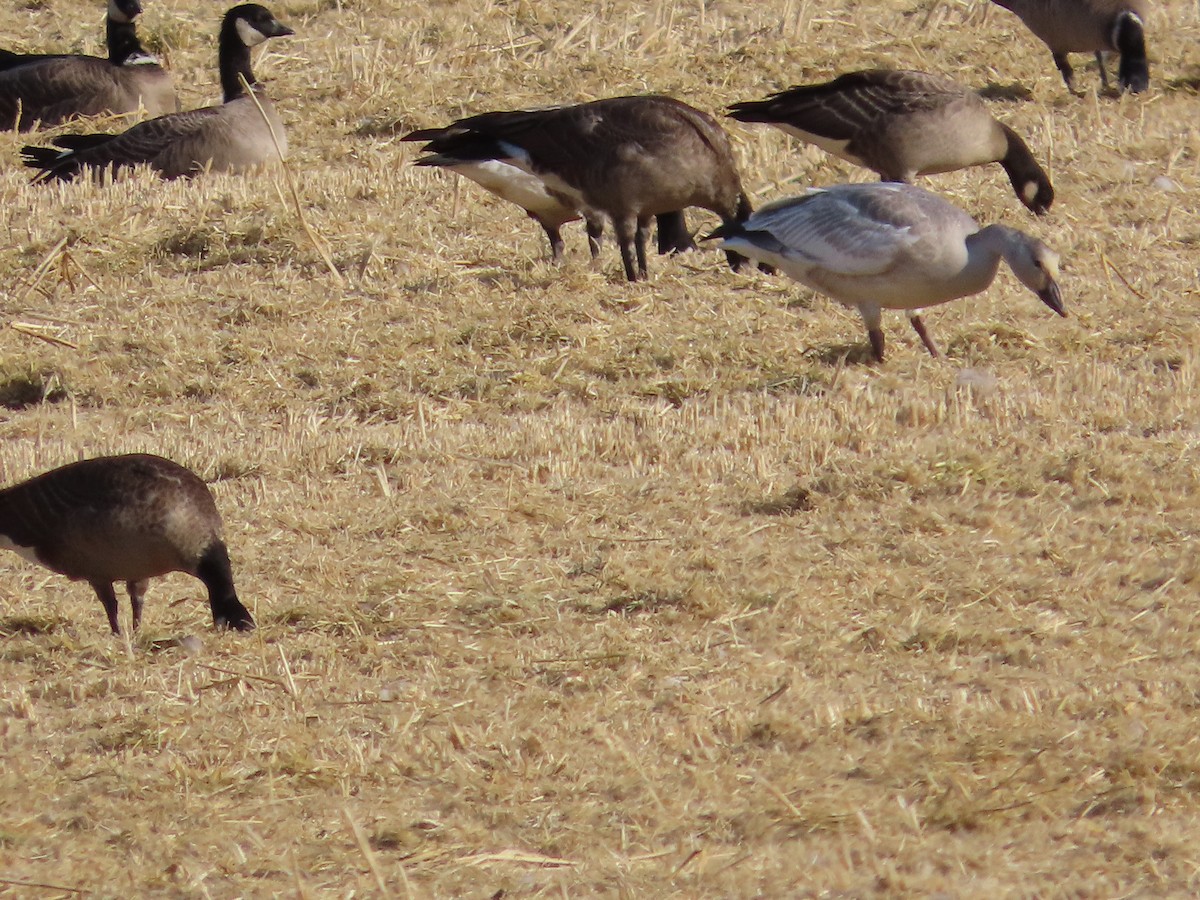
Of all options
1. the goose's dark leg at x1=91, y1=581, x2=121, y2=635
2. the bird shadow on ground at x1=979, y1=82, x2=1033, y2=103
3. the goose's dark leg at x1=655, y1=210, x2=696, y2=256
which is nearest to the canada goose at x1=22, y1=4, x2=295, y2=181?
the goose's dark leg at x1=655, y1=210, x2=696, y2=256

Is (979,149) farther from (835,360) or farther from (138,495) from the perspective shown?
(138,495)

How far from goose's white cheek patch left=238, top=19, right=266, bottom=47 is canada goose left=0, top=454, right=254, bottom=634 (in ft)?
28.9

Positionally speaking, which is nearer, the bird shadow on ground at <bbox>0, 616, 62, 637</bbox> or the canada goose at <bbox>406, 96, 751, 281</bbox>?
the bird shadow on ground at <bbox>0, 616, 62, 637</bbox>

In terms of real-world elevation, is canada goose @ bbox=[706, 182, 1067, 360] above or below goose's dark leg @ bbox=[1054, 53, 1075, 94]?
above

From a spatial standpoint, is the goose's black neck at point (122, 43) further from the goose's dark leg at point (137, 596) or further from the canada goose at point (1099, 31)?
the goose's dark leg at point (137, 596)

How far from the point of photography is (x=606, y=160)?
10.4 meters

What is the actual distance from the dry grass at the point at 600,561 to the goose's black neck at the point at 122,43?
2.78 m

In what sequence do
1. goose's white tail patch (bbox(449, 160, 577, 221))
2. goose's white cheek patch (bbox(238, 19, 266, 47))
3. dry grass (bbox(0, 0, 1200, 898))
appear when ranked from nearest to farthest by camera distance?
dry grass (bbox(0, 0, 1200, 898)) < goose's white tail patch (bbox(449, 160, 577, 221)) < goose's white cheek patch (bbox(238, 19, 266, 47))

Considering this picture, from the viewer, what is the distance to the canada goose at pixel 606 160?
10.5 m

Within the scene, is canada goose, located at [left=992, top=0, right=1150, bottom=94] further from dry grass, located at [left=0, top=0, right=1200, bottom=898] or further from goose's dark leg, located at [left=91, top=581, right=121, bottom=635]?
goose's dark leg, located at [left=91, top=581, right=121, bottom=635]

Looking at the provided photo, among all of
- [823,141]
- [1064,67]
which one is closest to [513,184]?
[823,141]

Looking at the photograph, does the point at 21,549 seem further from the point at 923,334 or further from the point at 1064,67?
the point at 1064,67

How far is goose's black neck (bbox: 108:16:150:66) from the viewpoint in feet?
52.3

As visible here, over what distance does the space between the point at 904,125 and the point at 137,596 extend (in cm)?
646
